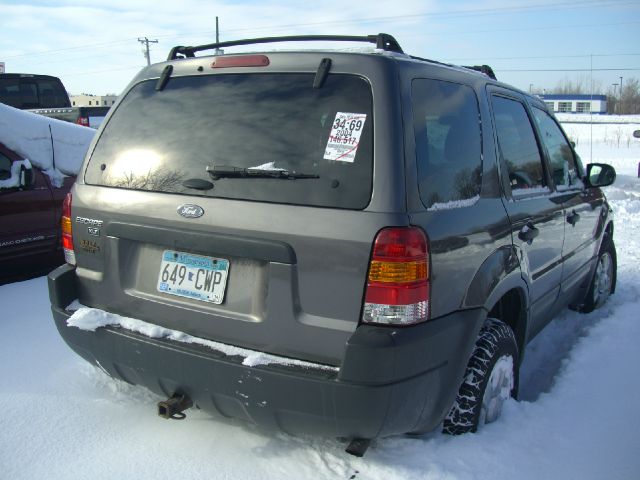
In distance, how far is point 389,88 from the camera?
2135 mm

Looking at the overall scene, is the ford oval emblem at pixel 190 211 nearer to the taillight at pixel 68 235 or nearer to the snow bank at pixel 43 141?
the taillight at pixel 68 235

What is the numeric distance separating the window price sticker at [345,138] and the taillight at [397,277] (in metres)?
0.33

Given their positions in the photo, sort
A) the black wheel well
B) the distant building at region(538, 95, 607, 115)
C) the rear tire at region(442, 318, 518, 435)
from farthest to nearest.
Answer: the distant building at region(538, 95, 607, 115), the black wheel well, the rear tire at region(442, 318, 518, 435)

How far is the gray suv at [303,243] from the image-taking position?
207 centimetres

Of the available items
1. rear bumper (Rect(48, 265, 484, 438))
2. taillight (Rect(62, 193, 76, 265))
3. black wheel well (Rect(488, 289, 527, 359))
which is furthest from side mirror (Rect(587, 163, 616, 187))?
taillight (Rect(62, 193, 76, 265))

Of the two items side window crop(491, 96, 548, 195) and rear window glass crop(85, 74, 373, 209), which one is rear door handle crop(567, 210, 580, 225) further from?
rear window glass crop(85, 74, 373, 209)

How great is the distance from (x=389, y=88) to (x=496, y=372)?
1441 millimetres

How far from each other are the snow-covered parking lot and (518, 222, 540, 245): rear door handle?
2.75 feet

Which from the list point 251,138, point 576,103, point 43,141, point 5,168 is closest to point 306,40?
point 251,138

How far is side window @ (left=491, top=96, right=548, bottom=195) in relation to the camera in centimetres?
294

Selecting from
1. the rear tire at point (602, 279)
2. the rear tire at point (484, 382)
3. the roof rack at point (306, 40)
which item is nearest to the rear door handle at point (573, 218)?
the rear tire at point (602, 279)

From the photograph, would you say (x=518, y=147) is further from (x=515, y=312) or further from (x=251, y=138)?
(x=251, y=138)

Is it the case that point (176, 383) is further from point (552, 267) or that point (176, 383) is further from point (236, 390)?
point (552, 267)

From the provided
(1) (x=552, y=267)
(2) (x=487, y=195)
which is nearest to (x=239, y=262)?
(2) (x=487, y=195)
